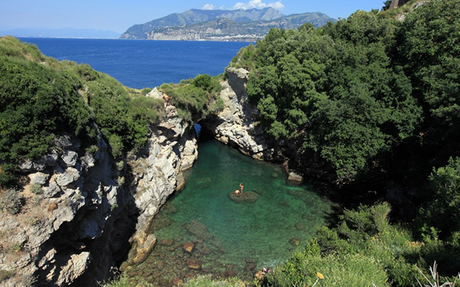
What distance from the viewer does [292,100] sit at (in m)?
27.7

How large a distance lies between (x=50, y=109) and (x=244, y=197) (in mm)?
17156

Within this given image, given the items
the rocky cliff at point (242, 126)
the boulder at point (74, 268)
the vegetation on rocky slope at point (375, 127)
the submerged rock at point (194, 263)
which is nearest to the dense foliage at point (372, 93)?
the vegetation on rocky slope at point (375, 127)

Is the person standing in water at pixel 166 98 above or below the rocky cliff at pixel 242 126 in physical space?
above

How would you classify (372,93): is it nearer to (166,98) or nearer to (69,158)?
(166,98)

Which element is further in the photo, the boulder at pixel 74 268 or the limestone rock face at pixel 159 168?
the limestone rock face at pixel 159 168

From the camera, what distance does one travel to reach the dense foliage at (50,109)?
11516mm

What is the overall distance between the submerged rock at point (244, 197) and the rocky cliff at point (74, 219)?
23.6ft

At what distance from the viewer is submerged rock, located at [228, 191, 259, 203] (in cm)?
2462

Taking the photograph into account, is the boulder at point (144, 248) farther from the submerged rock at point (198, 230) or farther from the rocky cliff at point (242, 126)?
the rocky cliff at point (242, 126)

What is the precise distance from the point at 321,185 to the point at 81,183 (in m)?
21.5

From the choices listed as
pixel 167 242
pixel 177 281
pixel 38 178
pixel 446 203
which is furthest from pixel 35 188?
pixel 446 203

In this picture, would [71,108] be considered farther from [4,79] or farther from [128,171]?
[128,171]

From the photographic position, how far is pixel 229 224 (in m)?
21.3

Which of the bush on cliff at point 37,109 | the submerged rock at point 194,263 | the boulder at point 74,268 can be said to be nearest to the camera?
the bush on cliff at point 37,109
